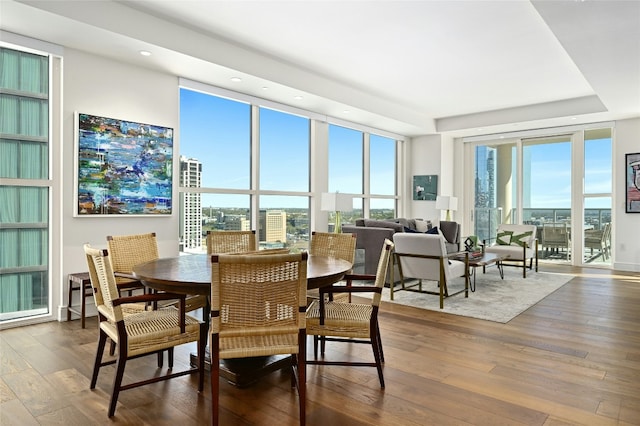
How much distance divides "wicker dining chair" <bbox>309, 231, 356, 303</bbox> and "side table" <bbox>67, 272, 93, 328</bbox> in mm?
2161

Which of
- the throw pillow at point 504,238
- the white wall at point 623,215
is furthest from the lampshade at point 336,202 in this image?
the white wall at point 623,215

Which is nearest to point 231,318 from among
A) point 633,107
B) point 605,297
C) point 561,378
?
point 561,378

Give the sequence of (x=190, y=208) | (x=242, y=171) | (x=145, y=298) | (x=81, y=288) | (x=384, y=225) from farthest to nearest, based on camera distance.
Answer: (x=384, y=225), (x=242, y=171), (x=190, y=208), (x=81, y=288), (x=145, y=298)

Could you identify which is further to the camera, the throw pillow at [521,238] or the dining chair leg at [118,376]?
the throw pillow at [521,238]

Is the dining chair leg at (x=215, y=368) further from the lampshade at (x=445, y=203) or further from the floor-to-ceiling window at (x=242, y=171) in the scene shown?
the lampshade at (x=445, y=203)

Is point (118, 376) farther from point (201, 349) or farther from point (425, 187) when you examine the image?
point (425, 187)

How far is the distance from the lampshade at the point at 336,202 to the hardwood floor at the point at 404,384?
8.36ft

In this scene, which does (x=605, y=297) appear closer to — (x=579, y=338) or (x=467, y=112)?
(x=579, y=338)

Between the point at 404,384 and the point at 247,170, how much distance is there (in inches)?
166

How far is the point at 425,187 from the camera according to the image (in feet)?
30.1

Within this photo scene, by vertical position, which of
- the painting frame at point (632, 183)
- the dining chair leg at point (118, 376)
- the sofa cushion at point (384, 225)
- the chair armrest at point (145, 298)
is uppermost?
the painting frame at point (632, 183)

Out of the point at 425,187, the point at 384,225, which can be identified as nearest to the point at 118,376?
the point at 384,225

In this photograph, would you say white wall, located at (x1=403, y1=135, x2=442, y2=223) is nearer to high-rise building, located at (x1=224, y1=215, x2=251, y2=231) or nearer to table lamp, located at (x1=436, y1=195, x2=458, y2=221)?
table lamp, located at (x1=436, y1=195, x2=458, y2=221)

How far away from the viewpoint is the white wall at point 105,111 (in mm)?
4102
